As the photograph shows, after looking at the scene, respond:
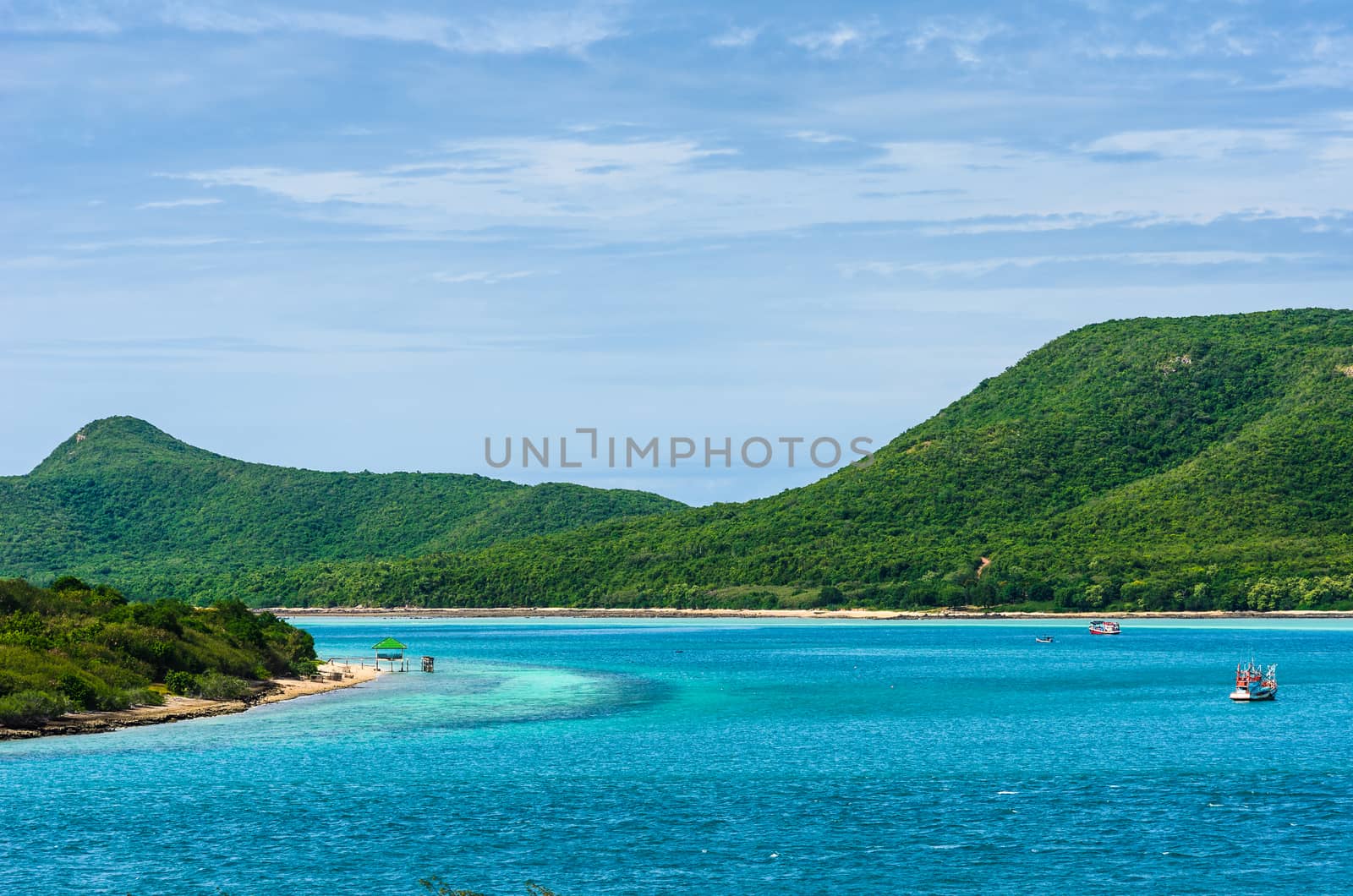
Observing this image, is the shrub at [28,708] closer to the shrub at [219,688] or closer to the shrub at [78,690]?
the shrub at [78,690]

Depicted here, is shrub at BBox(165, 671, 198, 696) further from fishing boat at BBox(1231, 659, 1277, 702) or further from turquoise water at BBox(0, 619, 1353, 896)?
fishing boat at BBox(1231, 659, 1277, 702)

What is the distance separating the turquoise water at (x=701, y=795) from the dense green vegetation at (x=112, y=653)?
13.3 feet

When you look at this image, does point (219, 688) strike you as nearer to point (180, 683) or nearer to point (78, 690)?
point (180, 683)

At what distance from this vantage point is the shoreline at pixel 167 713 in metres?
55.5

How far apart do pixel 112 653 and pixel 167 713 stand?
7.71 meters

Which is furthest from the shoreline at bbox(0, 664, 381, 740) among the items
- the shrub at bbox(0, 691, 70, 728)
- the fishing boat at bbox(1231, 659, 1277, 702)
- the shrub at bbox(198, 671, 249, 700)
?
the fishing boat at bbox(1231, 659, 1277, 702)

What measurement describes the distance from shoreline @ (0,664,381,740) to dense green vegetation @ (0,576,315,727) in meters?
0.61

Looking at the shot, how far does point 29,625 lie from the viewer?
67875mm

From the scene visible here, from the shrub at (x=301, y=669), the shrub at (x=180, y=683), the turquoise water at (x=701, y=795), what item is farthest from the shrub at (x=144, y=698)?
the shrub at (x=301, y=669)

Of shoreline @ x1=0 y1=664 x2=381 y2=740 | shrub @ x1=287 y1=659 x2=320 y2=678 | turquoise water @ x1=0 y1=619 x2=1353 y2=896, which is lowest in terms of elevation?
turquoise water @ x1=0 y1=619 x2=1353 y2=896

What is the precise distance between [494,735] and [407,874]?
26.6 meters

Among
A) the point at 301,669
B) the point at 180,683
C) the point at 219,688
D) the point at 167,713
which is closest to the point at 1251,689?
the point at 219,688

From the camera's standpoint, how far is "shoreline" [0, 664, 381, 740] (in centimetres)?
5551

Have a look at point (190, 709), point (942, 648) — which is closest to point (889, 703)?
point (190, 709)
